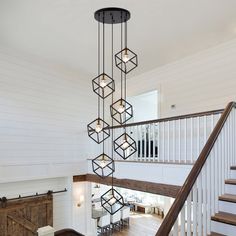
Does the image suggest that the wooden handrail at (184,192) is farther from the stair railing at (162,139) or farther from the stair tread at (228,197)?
the stair railing at (162,139)

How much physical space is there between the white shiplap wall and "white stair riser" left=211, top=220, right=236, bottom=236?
4.43m

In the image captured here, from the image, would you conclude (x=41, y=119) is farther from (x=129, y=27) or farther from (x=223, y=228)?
(x=223, y=228)

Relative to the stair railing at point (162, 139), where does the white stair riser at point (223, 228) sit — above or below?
below

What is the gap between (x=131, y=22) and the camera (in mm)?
4109

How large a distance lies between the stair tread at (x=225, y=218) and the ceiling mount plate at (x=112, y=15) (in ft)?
9.94

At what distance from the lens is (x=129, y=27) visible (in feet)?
14.1

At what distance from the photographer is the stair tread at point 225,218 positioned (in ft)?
7.77

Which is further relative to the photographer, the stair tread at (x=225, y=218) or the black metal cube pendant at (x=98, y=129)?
the black metal cube pendant at (x=98, y=129)

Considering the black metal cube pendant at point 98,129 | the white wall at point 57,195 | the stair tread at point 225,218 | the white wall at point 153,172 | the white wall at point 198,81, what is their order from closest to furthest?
the stair tread at point 225,218 → the black metal cube pendant at point 98,129 → the white wall at point 153,172 → the white wall at point 198,81 → the white wall at point 57,195

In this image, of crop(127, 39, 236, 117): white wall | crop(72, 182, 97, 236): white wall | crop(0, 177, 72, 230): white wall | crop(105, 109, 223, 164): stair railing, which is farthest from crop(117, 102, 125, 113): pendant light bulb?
crop(72, 182, 97, 236): white wall

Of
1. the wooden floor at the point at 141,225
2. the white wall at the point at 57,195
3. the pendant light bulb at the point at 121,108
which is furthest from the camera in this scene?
the wooden floor at the point at 141,225

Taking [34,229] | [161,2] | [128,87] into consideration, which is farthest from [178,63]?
[34,229]

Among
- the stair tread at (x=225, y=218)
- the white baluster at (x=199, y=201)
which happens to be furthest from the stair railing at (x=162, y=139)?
the white baluster at (x=199, y=201)

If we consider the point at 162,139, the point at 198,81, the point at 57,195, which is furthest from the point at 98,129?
the point at 57,195
